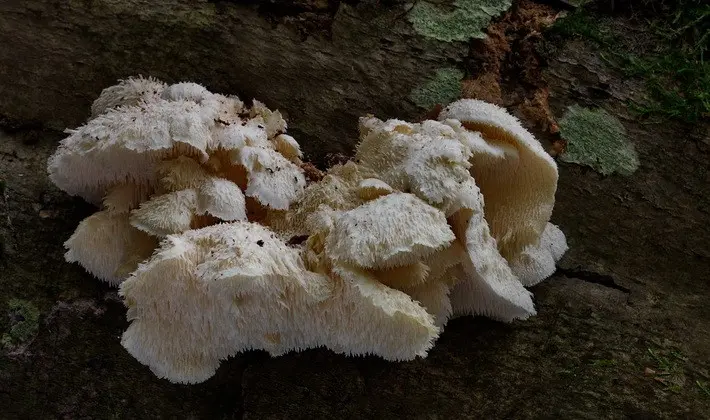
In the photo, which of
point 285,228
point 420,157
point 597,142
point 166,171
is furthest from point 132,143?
point 597,142

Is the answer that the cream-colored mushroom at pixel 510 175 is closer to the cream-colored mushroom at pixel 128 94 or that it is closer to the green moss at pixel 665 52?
the green moss at pixel 665 52

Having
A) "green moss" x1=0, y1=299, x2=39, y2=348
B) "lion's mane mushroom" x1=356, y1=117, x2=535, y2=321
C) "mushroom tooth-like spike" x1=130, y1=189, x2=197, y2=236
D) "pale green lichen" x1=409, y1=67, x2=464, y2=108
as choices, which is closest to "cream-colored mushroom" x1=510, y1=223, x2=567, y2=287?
"lion's mane mushroom" x1=356, y1=117, x2=535, y2=321

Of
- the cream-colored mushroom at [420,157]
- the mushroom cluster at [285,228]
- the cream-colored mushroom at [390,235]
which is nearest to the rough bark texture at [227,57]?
the mushroom cluster at [285,228]

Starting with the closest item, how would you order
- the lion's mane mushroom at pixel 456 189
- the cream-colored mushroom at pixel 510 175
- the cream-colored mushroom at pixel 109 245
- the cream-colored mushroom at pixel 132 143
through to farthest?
the cream-colored mushroom at pixel 132 143 → the lion's mane mushroom at pixel 456 189 → the cream-colored mushroom at pixel 109 245 → the cream-colored mushroom at pixel 510 175

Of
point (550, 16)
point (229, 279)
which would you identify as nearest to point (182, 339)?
point (229, 279)

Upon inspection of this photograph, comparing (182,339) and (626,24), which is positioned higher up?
(626,24)

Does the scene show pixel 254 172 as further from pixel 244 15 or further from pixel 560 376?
pixel 560 376

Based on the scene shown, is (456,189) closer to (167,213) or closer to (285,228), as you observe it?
(285,228)
